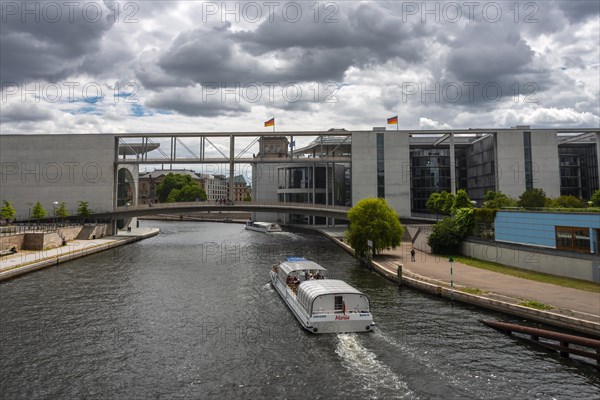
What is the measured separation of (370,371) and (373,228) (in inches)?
1292

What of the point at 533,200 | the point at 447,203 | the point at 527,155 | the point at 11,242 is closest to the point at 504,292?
the point at 533,200

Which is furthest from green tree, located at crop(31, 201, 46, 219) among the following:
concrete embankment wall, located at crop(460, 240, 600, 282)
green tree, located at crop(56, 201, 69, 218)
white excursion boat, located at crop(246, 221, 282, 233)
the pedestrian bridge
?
concrete embankment wall, located at crop(460, 240, 600, 282)

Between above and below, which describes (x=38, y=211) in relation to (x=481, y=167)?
A: below

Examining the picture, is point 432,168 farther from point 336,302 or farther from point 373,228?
point 336,302

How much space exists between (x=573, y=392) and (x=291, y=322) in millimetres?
15939

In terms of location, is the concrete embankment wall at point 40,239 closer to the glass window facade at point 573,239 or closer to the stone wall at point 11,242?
the stone wall at point 11,242

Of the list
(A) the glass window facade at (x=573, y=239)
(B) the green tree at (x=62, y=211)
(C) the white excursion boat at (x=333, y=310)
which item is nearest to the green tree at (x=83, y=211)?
(B) the green tree at (x=62, y=211)

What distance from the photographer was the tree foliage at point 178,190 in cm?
16807

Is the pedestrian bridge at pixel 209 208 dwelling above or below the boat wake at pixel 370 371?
above

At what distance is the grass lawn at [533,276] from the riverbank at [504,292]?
105 cm

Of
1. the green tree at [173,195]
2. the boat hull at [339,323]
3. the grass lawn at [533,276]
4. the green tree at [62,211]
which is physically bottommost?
the boat hull at [339,323]

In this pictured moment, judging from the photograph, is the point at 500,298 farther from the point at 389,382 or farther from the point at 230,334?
the point at 230,334

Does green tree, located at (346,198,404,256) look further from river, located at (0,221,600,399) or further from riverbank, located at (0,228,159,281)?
riverbank, located at (0,228,159,281)

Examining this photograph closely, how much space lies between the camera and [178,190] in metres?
172
